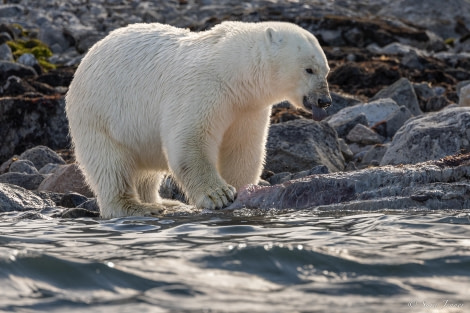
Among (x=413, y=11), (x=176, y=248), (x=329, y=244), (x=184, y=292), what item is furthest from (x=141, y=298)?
(x=413, y=11)

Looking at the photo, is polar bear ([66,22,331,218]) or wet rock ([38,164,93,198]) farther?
wet rock ([38,164,93,198])

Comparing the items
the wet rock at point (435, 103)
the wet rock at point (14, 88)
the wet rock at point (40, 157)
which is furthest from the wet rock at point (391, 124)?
the wet rock at point (14, 88)

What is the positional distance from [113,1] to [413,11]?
41.3 ft

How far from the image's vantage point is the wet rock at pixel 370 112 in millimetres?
13609

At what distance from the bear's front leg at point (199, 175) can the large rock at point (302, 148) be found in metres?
2.88

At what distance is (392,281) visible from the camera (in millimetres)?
4852

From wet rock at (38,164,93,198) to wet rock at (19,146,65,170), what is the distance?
1.75 metres

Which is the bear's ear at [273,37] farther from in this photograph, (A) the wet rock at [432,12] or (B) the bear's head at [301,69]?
(A) the wet rock at [432,12]

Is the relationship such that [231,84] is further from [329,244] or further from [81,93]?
[329,244]

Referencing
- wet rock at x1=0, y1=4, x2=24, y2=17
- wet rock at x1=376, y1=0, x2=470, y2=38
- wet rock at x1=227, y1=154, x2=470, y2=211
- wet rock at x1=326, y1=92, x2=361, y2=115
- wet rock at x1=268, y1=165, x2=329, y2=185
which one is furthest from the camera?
wet rock at x1=0, y1=4, x2=24, y2=17

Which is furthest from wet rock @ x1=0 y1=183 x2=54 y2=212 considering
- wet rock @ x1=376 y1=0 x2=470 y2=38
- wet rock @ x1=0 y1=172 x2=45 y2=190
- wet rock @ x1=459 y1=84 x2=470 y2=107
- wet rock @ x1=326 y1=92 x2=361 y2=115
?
wet rock @ x1=376 y1=0 x2=470 y2=38

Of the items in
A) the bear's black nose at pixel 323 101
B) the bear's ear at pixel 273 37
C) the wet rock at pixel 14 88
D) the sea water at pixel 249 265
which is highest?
the bear's ear at pixel 273 37

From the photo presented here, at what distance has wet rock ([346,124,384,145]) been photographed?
41.1ft

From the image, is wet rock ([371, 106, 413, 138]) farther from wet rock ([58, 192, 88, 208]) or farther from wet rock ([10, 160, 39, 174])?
wet rock ([58, 192, 88, 208])
